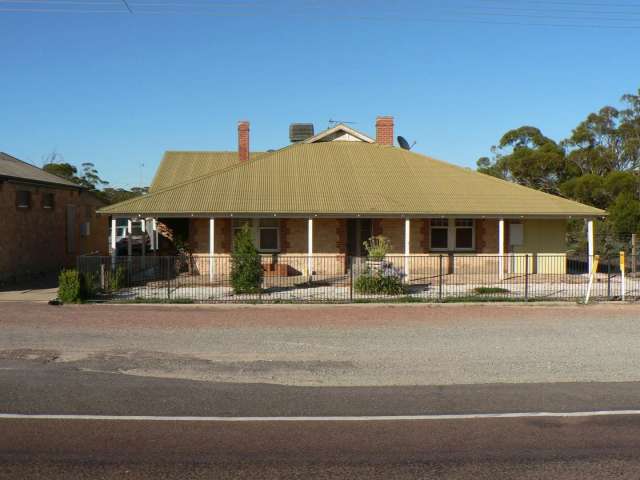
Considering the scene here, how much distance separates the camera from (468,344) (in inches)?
475

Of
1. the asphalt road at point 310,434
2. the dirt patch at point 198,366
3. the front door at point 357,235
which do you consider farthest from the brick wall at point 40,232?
the asphalt road at point 310,434

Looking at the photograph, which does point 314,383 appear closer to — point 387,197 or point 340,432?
point 340,432

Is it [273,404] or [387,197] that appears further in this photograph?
[387,197]

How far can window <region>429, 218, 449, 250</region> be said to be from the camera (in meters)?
26.1

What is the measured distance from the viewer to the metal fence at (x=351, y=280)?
18531mm

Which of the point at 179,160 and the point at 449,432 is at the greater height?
the point at 179,160

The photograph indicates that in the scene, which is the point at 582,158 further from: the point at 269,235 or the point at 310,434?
the point at 310,434

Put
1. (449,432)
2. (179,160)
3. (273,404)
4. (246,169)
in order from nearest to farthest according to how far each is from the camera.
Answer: (449,432) < (273,404) < (246,169) < (179,160)

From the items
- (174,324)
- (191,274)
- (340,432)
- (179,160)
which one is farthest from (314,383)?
(179,160)

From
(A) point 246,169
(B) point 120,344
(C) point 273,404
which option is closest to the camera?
(C) point 273,404

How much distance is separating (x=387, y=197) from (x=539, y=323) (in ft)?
37.6

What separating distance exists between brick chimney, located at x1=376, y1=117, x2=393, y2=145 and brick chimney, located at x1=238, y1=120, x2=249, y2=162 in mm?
6233

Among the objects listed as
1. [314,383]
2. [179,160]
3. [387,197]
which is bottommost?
[314,383]

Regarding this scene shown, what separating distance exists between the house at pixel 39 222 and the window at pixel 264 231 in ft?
24.5
